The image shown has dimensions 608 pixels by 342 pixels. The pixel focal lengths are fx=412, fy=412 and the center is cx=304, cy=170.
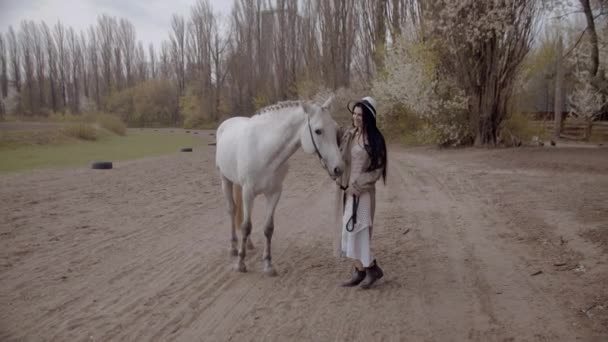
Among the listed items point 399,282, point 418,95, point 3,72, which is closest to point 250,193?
point 399,282

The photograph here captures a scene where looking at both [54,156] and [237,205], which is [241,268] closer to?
[237,205]

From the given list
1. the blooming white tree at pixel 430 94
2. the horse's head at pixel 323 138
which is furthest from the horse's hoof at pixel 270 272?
the blooming white tree at pixel 430 94

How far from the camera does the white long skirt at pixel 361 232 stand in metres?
4.02

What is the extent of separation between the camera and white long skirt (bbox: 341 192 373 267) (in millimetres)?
4016

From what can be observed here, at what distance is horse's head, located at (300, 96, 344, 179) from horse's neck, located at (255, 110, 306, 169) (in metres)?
0.21

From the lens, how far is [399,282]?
432cm

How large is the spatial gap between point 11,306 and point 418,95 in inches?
700

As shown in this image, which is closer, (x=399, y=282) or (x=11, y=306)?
(x=11, y=306)

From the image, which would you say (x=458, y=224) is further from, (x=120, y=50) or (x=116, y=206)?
(x=120, y=50)

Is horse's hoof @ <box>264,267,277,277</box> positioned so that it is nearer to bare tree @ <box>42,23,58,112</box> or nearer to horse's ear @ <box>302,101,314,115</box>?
horse's ear @ <box>302,101,314,115</box>

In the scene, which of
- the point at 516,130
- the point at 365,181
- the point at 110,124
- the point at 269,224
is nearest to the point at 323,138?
the point at 365,181

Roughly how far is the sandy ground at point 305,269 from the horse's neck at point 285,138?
130 centimetres

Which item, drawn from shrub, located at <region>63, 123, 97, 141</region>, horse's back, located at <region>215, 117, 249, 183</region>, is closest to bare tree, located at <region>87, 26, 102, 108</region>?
shrub, located at <region>63, 123, 97, 141</region>

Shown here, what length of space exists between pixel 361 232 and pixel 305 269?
1.03 metres
